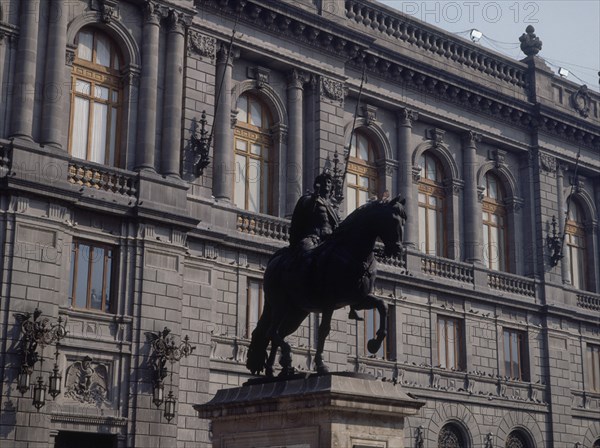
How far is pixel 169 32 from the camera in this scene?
35.3m

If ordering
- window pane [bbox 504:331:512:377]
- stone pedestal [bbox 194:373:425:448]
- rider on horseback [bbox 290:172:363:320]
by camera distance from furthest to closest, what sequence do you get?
window pane [bbox 504:331:512:377] → rider on horseback [bbox 290:172:363:320] → stone pedestal [bbox 194:373:425:448]

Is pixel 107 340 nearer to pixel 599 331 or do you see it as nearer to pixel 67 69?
pixel 67 69

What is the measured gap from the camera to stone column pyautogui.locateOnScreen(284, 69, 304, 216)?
38312 millimetres

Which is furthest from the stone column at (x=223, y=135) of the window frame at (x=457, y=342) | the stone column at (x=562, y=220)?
the stone column at (x=562, y=220)

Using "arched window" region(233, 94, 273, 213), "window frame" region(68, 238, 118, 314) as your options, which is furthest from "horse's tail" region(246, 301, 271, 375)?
"arched window" region(233, 94, 273, 213)

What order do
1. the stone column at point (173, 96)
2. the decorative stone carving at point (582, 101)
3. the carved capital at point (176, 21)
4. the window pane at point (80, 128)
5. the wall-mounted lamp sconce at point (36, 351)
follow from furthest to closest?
the decorative stone carving at point (582, 101), the carved capital at point (176, 21), the stone column at point (173, 96), the window pane at point (80, 128), the wall-mounted lamp sconce at point (36, 351)

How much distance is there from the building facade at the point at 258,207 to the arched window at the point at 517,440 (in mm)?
84

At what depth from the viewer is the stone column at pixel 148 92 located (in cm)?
3381

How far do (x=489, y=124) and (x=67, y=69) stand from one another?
69.4 feet

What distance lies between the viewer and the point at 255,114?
39.0 m

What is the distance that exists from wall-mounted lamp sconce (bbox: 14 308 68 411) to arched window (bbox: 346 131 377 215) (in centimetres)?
1518

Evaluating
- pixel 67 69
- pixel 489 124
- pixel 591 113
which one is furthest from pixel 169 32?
pixel 591 113

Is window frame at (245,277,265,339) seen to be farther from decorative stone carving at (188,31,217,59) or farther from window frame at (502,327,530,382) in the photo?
window frame at (502,327,530,382)

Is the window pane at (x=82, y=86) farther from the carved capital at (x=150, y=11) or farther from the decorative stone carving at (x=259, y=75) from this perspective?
the decorative stone carving at (x=259, y=75)
